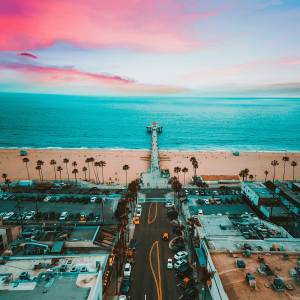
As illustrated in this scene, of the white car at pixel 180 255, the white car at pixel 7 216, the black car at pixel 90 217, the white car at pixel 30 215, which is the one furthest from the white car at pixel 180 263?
the white car at pixel 7 216

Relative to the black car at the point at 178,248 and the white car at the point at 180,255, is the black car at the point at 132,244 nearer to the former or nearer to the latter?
the black car at the point at 178,248

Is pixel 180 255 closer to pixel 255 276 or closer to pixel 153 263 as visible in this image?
pixel 153 263

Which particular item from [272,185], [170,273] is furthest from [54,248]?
[272,185]

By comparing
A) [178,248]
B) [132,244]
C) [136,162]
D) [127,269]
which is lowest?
[178,248]

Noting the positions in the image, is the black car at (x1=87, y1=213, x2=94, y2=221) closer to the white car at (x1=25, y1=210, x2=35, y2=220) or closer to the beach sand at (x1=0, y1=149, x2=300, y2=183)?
the white car at (x1=25, y1=210, x2=35, y2=220)

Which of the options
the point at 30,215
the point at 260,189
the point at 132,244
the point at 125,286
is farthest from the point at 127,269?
the point at 260,189
